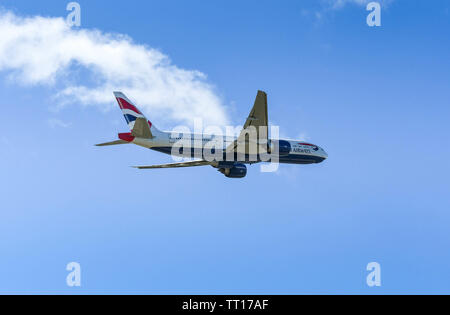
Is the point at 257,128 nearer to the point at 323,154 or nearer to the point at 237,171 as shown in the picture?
the point at 237,171

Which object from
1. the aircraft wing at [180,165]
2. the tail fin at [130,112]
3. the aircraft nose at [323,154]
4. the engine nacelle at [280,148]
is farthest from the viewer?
the aircraft nose at [323,154]

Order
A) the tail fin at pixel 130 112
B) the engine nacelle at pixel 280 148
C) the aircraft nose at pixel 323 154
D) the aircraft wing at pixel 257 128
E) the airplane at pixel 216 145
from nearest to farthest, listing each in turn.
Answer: the aircraft wing at pixel 257 128, the airplane at pixel 216 145, the engine nacelle at pixel 280 148, the tail fin at pixel 130 112, the aircraft nose at pixel 323 154

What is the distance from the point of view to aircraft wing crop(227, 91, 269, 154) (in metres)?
39.4

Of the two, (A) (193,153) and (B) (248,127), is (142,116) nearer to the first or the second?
(A) (193,153)

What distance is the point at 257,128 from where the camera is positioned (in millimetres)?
42094

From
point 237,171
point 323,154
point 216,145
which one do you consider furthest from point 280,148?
point 323,154

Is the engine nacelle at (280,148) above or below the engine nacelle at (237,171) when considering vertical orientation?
above

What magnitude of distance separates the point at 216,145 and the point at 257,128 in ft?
28.5

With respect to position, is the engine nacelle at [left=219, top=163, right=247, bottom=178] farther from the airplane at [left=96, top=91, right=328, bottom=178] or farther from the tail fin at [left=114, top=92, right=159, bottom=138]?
the tail fin at [left=114, top=92, right=159, bottom=138]

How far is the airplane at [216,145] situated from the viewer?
45.2 m

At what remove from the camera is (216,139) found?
164 feet

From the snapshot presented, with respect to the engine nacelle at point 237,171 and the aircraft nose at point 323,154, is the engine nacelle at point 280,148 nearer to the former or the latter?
the engine nacelle at point 237,171

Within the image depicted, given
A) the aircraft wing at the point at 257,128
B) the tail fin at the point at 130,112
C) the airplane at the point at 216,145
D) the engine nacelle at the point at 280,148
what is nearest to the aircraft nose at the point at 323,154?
the airplane at the point at 216,145

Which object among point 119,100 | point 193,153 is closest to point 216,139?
point 193,153
